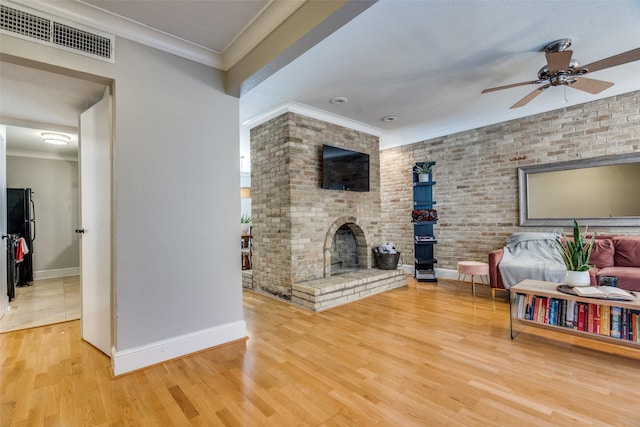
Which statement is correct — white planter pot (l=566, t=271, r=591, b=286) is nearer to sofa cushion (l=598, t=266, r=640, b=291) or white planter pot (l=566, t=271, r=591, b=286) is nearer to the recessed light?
sofa cushion (l=598, t=266, r=640, b=291)

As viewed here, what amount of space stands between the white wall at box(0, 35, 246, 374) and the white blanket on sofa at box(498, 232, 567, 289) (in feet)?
10.8

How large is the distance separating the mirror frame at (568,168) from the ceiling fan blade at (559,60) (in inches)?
76.7

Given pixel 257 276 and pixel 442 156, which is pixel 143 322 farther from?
pixel 442 156

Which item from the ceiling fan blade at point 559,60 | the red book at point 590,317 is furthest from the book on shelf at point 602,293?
the ceiling fan blade at point 559,60

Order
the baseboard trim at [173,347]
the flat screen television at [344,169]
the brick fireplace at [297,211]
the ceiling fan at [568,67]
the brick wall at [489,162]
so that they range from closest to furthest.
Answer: the baseboard trim at [173,347], the ceiling fan at [568,67], the brick wall at [489,162], the brick fireplace at [297,211], the flat screen television at [344,169]

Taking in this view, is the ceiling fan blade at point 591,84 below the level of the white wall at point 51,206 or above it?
above

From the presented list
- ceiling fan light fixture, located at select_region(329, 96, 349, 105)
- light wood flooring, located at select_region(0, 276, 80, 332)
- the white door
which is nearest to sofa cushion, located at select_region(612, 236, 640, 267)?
ceiling fan light fixture, located at select_region(329, 96, 349, 105)

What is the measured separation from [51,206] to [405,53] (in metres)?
6.95

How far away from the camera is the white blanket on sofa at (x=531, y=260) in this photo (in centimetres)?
342

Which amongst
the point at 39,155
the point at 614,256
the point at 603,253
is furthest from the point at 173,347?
the point at 39,155

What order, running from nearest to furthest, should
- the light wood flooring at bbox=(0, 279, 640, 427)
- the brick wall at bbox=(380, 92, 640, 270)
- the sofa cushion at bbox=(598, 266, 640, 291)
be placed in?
the light wood flooring at bbox=(0, 279, 640, 427), the sofa cushion at bbox=(598, 266, 640, 291), the brick wall at bbox=(380, 92, 640, 270)

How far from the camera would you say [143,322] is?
2180 millimetres

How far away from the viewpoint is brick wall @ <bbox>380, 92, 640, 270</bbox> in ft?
12.2

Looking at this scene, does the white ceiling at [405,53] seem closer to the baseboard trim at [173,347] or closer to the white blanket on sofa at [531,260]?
the white blanket on sofa at [531,260]
